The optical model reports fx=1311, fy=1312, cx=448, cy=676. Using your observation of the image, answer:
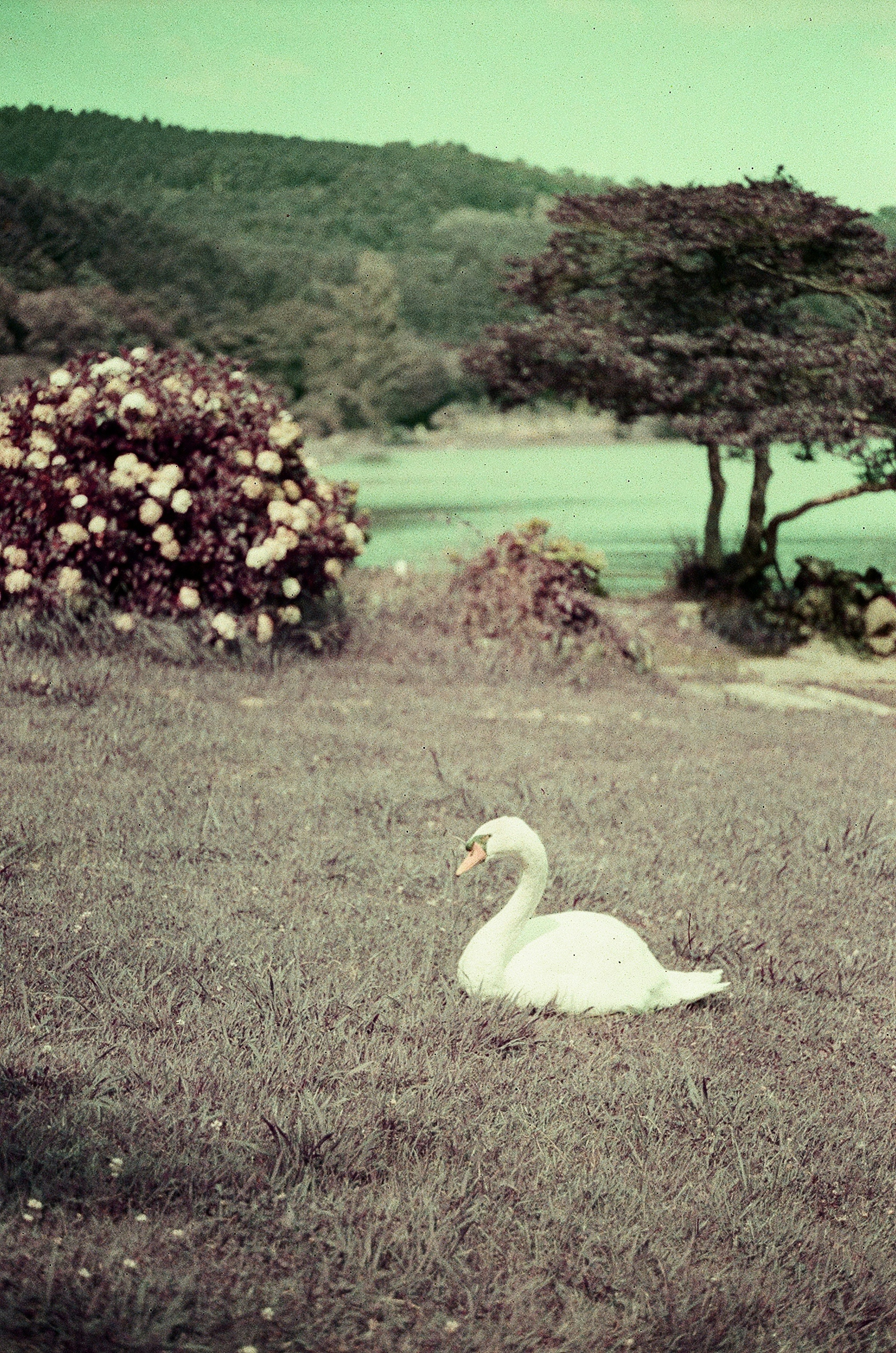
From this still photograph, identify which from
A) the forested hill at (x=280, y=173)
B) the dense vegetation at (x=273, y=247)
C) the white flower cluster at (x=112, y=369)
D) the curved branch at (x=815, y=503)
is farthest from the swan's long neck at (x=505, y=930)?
the forested hill at (x=280, y=173)

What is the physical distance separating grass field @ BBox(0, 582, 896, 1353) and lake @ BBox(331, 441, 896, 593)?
5570mm

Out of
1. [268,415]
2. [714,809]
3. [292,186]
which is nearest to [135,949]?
[714,809]

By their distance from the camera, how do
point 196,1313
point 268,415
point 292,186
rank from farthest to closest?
point 292,186
point 268,415
point 196,1313

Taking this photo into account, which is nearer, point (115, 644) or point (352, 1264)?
point (352, 1264)

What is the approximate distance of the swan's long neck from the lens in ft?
11.2

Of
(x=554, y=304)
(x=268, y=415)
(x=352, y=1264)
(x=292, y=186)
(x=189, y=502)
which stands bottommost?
(x=352, y=1264)

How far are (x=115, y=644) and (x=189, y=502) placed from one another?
0.97 metres

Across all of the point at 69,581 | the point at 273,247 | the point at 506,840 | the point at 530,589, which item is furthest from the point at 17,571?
the point at 273,247

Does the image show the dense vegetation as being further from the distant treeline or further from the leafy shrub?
the leafy shrub

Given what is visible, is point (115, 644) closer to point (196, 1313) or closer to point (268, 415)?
point (268, 415)

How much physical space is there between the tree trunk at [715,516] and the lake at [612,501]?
0.46 meters

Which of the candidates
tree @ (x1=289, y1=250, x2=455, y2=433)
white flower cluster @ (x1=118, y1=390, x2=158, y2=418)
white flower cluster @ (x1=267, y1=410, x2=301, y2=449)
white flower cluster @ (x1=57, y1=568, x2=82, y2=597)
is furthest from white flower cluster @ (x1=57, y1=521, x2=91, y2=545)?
tree @ (x1=289, y1=250, x2=455, y2=433)

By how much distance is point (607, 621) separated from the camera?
908 centimetres

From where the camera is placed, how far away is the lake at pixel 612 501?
14281 mm
